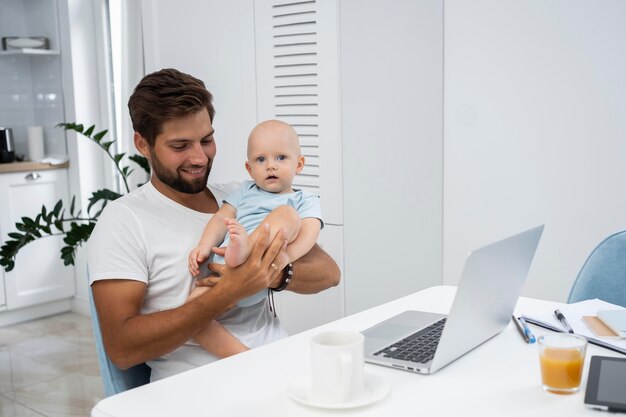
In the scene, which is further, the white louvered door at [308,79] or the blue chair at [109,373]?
the white louvered door at [308,79]

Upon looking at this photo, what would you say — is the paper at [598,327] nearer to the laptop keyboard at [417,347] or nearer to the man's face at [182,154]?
the laptop keyboard at [417,347]

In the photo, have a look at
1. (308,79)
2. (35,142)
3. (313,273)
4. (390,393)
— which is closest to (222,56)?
(308,79)

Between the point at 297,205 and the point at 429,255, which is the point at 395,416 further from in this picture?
the point at 429,255

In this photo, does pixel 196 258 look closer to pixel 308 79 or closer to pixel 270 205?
pixel 270 205

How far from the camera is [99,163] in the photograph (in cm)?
451

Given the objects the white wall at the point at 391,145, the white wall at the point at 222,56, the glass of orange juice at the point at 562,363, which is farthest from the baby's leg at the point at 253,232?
the white wall at the point at 222,56

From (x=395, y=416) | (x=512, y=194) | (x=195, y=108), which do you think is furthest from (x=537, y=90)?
(x=395, y=416)

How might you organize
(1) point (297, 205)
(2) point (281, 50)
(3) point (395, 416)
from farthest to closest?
(2) point (281, 50)
(1) point (297, 205)
(3) point (395, 416)

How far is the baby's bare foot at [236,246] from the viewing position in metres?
1.50

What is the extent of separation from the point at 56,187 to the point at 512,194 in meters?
2.99

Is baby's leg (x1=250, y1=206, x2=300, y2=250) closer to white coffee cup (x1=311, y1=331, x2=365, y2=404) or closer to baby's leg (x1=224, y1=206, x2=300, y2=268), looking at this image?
baby's leg (x1=224, y1=206, x2=300, y2=268)

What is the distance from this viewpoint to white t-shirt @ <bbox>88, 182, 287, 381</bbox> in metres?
1.61

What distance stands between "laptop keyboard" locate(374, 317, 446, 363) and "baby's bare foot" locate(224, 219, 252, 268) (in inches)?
16.1

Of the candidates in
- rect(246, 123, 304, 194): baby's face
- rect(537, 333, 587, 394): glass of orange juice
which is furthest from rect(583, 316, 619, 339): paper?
rect(246, 123, 304, 194): baby's face
